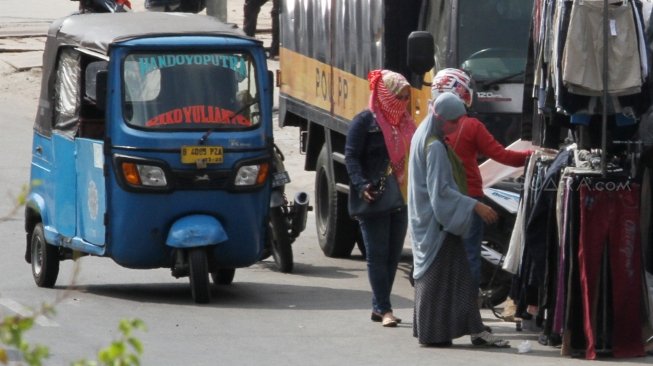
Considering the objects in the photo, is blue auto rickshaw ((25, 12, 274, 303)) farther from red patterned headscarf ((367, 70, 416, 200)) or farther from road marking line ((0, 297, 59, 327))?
red patterned headscarf ((367, 70, 416, 200))

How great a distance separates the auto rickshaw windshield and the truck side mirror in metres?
1.42

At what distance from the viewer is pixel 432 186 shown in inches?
353

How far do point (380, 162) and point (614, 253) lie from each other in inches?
76.5

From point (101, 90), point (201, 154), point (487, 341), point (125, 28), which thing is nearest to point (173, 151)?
point (201, 154)

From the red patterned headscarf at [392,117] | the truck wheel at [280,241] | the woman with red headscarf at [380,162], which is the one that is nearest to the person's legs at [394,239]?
the woman with red headscarf at [380,162]

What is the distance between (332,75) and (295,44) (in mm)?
1534

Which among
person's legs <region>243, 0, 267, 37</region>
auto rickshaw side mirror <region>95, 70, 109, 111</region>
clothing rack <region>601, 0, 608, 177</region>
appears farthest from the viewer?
person's legs <region>243, 0, 267, 37</region>

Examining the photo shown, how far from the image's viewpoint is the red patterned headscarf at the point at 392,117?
10.0 m

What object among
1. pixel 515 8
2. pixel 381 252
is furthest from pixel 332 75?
pixel 381 252

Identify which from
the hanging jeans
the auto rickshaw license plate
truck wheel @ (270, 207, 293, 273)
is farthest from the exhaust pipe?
the hanging jeans

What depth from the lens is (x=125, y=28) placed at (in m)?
11.5

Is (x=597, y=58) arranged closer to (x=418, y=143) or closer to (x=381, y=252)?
(x=418, y=143)

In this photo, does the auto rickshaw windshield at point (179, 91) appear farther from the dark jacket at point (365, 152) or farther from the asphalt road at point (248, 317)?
the dark jacket at point (365, 152)

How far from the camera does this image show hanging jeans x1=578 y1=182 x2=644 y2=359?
8.76 m
